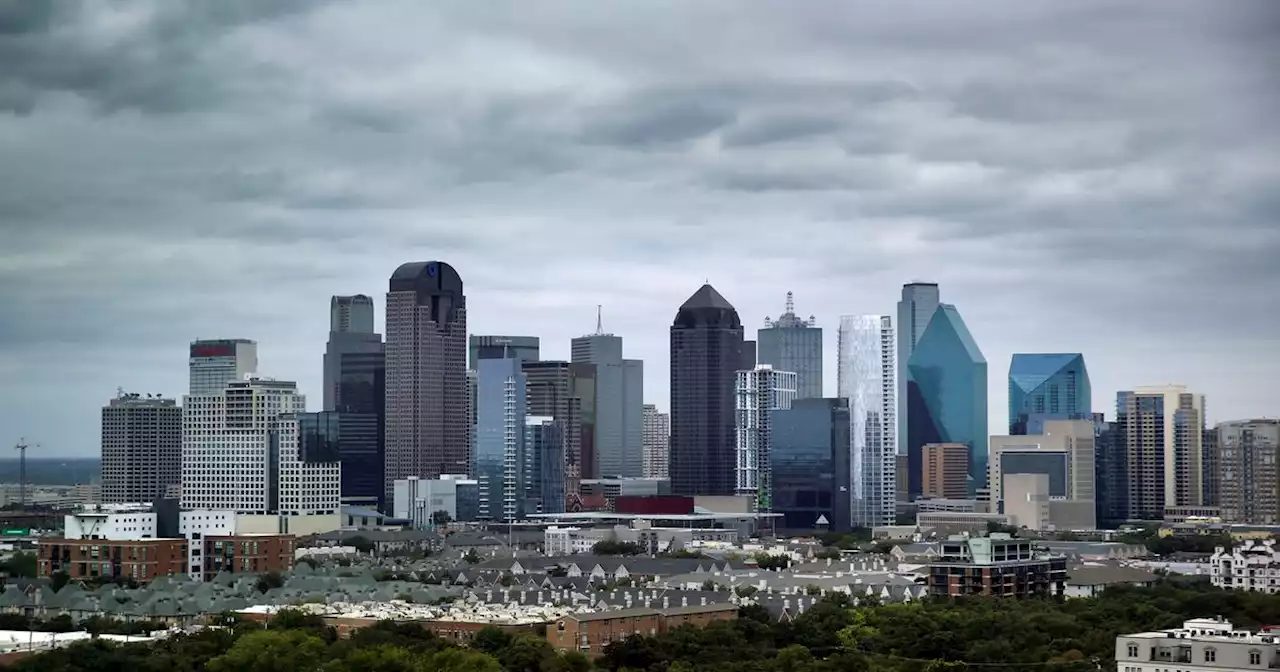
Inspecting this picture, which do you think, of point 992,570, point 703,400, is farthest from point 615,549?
point 703,400

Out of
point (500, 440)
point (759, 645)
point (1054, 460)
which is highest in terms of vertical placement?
point (500, 440)

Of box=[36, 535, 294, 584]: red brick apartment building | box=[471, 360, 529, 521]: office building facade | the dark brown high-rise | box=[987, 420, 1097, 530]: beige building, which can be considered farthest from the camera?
the dark brown high-rise

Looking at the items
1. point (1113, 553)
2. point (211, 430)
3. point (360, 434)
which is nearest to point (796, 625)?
point (1113, 553)

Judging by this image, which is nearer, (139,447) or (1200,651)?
(1200,651)

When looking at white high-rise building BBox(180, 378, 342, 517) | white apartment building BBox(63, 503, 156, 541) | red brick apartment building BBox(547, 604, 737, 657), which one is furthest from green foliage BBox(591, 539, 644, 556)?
red brick apartment building BBox(547, 604, 737, 657)

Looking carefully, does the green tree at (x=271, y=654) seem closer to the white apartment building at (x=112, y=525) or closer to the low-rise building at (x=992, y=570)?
the low-rise building at (x=992, y=570)

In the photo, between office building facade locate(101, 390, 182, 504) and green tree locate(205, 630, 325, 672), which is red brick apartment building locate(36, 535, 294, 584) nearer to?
green tree locate(205, 630, 325, 672)

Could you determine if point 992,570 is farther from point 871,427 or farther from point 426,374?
point 426,374
